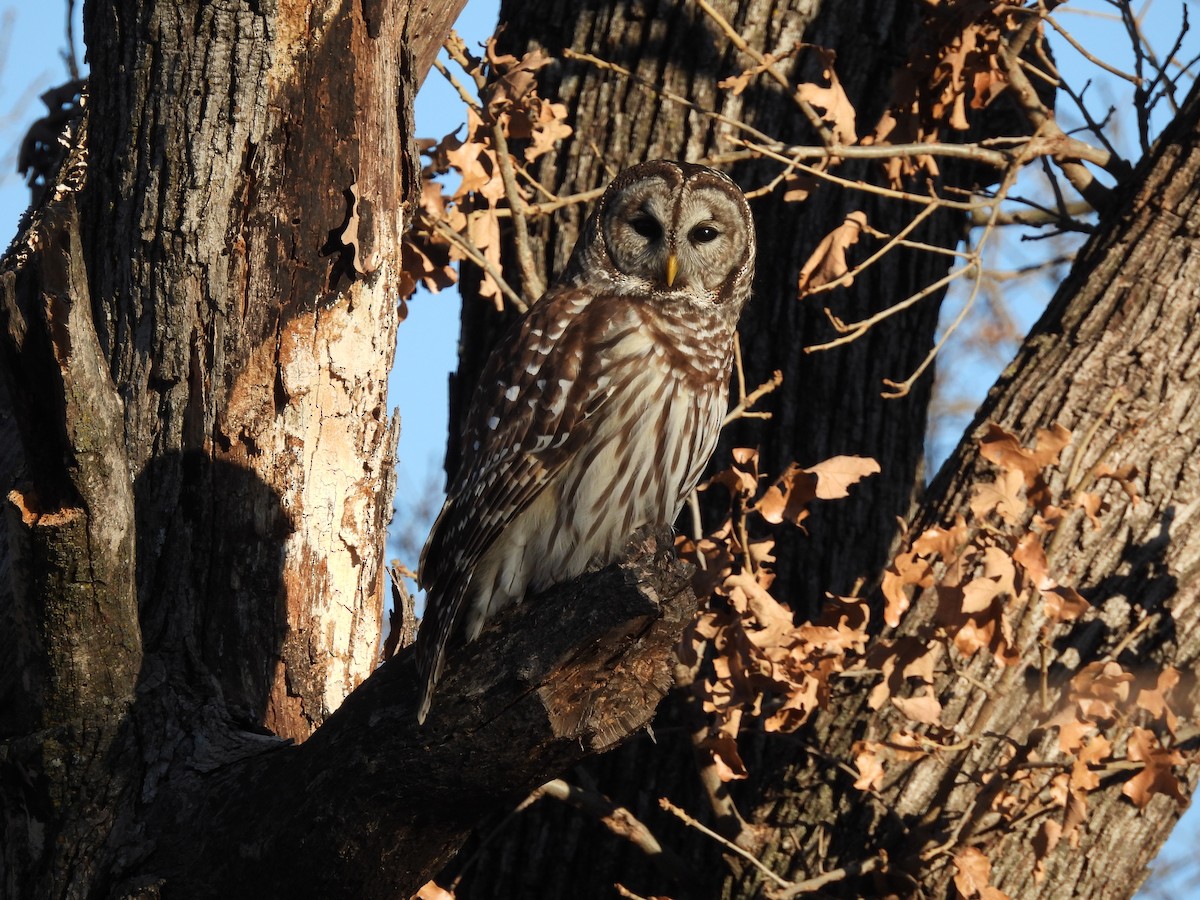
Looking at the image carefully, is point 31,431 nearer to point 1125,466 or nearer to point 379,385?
point 379,385

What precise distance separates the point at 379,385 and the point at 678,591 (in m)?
1.57

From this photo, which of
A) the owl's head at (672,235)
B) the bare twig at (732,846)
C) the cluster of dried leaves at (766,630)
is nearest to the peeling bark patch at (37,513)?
the cluster of dried leaves at (766,630)

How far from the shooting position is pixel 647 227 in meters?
4.67

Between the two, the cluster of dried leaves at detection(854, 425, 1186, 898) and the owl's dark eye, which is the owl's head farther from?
the cluster of dried leaves at detection(854, 425, 1186, 898)

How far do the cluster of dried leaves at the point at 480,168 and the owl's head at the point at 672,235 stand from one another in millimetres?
590

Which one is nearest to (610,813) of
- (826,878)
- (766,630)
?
(826,878)

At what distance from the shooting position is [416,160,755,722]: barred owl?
4.28 m

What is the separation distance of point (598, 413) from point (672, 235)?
0.70 m

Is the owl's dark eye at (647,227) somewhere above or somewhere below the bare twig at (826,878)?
above

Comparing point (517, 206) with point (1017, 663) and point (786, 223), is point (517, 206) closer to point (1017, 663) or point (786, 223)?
point (786, 223)

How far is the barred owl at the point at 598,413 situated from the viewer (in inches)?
169

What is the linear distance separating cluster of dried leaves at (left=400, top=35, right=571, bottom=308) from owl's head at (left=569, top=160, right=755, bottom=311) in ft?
1.94

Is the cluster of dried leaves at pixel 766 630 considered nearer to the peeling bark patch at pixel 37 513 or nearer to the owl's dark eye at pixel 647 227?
the owl's dark eye at pixel 647 227

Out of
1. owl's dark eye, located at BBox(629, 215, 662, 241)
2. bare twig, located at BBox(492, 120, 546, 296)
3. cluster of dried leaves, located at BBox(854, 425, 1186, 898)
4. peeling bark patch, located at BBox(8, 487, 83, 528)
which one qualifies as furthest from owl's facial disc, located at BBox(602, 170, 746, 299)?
peeling bark patch, located at BBox(8, 487, 83, 528)
